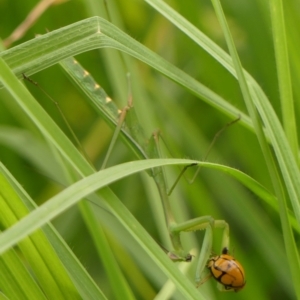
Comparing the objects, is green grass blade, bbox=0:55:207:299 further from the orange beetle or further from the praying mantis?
the praying mantis

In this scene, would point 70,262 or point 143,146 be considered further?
point 143,146

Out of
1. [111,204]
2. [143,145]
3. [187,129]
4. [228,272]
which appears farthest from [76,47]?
[187,129]

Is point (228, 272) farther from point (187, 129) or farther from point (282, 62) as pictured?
point (187, 129)

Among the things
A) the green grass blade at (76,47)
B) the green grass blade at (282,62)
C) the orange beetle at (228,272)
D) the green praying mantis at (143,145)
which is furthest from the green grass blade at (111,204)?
the green grass blade at (282,62)

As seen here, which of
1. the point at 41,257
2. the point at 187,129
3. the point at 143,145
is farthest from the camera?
the point at 187,129

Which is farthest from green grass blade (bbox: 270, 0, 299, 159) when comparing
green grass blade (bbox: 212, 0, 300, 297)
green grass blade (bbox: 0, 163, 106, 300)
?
green grass blade (bbox: 0, 163, 106, 300)
